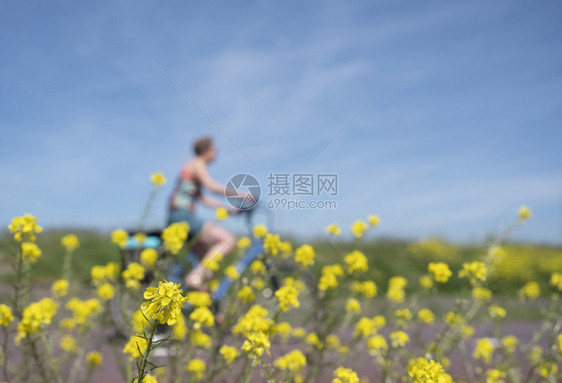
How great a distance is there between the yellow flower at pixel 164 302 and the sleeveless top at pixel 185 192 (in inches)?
133

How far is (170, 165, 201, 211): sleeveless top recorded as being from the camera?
14.8ft

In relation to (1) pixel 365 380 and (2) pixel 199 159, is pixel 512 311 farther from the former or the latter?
(2) pixel 199 159

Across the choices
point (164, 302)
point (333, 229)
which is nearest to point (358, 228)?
point (333, 229)

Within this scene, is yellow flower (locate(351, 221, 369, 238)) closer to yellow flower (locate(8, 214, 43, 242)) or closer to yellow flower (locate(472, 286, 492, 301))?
yellow flower (locate(472, 286, 492, 301))

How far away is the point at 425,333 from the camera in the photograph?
6.23 m

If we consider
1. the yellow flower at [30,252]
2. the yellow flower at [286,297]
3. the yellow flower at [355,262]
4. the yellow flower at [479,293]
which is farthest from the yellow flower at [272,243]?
the yellow flower at [479,293]

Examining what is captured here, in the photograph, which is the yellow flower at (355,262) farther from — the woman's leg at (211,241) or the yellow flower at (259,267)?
the woman's leg at (211,241)

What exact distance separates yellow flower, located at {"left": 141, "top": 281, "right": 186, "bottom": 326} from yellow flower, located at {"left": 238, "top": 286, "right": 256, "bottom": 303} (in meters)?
1.17

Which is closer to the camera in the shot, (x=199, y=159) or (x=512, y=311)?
(x=199, y=159)

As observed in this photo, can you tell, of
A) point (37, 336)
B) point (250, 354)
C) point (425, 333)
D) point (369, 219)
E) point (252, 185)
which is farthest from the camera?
point (425, 333)

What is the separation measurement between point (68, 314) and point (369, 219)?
4.23 metres

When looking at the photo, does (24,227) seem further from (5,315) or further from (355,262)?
(355,262)

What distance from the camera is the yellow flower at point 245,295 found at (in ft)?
7.65

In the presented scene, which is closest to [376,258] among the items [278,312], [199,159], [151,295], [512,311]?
[512,311]
